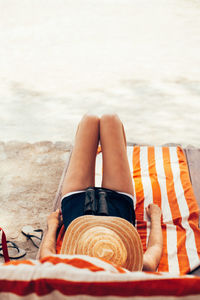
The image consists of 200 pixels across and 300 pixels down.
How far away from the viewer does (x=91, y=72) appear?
5254 mm

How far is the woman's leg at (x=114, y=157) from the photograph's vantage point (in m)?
2.18

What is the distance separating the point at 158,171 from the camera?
9.14 feet

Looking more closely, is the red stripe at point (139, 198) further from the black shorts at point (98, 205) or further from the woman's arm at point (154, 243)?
the black shorts at point (98, 205)

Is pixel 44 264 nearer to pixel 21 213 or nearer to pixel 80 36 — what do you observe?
pixel 21 213

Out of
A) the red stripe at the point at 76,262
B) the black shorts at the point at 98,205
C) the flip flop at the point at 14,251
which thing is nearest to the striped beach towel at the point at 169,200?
the black shorts at the point at 98,205

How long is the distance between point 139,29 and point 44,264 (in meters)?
5.80

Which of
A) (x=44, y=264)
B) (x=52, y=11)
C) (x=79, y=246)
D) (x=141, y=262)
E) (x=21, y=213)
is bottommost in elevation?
(x=21, y=213)


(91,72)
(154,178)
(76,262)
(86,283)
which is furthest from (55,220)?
(91,72)

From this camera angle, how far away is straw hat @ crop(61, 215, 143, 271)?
4.80 feet

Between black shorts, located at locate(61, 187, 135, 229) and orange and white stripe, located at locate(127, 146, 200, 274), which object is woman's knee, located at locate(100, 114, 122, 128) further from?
orange and white stripe, located at locate(127, 146, 200, 274)

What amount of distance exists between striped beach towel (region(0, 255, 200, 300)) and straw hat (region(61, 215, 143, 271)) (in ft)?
1.16

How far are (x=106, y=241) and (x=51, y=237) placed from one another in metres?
0.65

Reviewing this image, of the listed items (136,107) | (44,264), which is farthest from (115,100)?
(44,264)

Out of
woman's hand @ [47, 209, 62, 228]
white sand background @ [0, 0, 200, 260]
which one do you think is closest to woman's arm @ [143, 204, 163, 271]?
woman's hand @ [47, 209, 62, 228]
